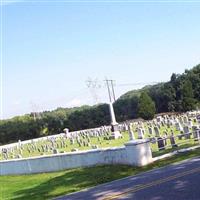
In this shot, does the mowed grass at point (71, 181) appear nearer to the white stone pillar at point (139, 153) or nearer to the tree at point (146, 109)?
the white stone pillar at point (139, 153)

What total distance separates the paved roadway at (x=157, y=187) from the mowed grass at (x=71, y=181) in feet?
4.77

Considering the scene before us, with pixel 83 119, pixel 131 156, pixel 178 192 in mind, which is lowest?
pixel 178 192

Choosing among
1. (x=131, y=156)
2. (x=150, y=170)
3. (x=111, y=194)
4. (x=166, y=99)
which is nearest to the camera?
(x=111, y=194)

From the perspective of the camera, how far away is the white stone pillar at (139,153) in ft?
61.5

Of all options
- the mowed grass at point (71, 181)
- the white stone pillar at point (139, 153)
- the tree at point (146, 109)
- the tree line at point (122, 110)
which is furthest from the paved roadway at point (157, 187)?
the tree line at point (122, 110)

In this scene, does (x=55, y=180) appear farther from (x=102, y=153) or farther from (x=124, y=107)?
(x=124, y=107)

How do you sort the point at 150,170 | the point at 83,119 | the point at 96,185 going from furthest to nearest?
the point at 83,119 < the point at 150,170 < the point at 96,185

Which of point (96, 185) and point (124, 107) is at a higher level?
point (124, 107)

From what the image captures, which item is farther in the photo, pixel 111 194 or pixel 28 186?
pixel 28 186

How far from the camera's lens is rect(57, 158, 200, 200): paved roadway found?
11.5 m

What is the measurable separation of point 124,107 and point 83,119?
8303mm

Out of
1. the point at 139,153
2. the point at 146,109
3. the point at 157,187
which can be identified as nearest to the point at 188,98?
the point at 146,109

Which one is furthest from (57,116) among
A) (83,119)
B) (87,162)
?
(87,162)

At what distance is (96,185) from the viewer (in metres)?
16.2
